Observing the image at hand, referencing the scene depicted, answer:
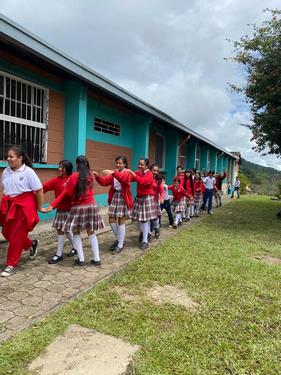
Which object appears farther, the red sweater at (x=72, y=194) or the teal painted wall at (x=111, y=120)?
the teal painted wall at (x=111, y=120)

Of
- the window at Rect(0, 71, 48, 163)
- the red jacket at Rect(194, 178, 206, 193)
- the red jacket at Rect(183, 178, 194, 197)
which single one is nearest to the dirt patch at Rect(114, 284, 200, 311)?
the window at Rect(0, 71, 48, 163)

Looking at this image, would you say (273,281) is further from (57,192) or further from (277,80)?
(277,80)

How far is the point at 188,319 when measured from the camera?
326 centimetres

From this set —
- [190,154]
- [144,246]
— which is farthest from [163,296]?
[190,154]

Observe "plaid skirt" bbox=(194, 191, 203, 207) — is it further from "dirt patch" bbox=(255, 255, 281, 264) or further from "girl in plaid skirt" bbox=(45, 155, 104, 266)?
"girl in plaid skirt" bbox=(45, 155, 104, 266)

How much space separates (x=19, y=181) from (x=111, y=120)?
5.63 m

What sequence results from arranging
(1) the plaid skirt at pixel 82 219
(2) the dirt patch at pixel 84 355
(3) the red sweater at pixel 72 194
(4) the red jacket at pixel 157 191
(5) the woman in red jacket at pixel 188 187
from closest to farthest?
1. (2) the dirt patch at pixel 84 355
2. (3) the red sweater at pixel 72 194
3. (1) the plaid skirt at pixel 82 219
4. (4) the red jacket at pixel 157 191
5. (5) the woman in red jacket at pixel 188 187

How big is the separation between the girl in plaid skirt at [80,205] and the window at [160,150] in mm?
8697

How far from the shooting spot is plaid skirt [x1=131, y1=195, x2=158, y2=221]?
19.6 ft

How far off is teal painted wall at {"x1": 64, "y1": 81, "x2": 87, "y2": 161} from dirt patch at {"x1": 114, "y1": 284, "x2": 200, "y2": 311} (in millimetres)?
4100

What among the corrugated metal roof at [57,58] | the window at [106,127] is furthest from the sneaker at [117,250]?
the window at [106,127]

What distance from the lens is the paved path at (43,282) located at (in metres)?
3.17

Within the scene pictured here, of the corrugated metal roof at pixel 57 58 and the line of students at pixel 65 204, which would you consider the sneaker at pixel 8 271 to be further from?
the corrugated metal roof at pixel 57 58

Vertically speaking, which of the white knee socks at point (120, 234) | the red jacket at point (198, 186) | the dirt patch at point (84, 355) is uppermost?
the red jacket at point (198, 186)
